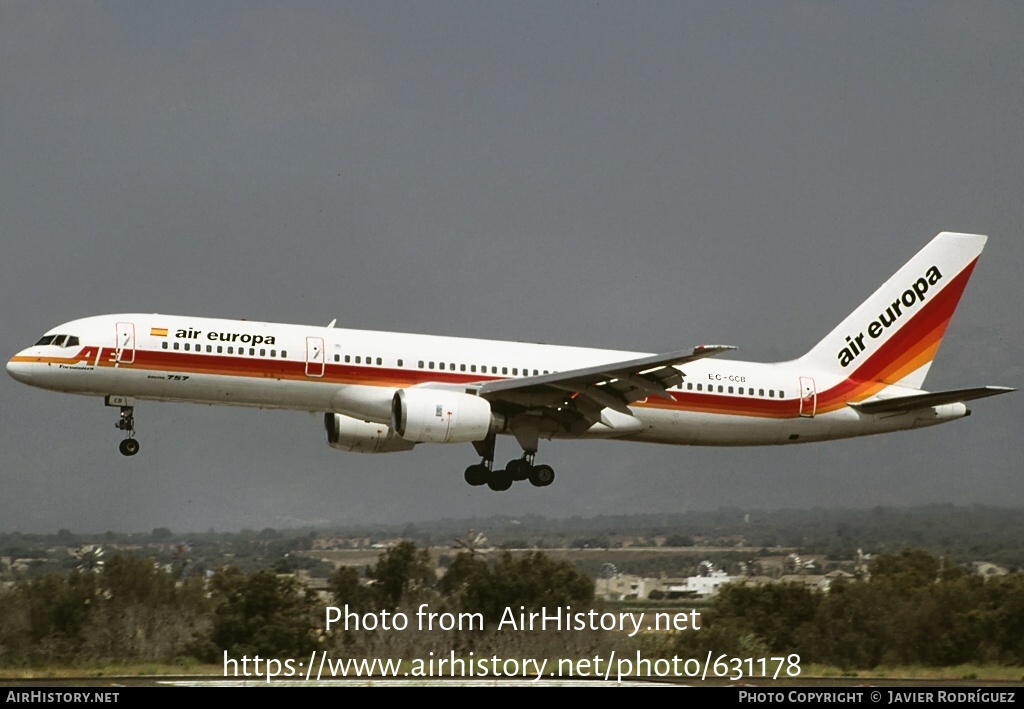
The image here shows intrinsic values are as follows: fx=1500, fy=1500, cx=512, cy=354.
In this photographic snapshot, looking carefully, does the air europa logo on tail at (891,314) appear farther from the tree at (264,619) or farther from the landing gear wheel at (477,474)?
Result: the tree at (264,619)

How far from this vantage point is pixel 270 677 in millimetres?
32500

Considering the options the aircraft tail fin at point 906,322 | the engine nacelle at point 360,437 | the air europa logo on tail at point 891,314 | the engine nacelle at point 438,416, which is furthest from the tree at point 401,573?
the air europa logo on tail at point 891,314

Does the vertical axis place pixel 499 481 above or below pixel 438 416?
below

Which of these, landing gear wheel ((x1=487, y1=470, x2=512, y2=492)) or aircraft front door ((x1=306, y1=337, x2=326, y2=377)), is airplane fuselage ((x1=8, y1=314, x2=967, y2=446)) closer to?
aircraft front door ((x1=306, y1=337, x2=326, y2=377))

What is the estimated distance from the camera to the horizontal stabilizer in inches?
1494

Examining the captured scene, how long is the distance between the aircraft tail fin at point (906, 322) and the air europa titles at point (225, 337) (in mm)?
15335

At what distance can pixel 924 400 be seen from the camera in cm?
4038

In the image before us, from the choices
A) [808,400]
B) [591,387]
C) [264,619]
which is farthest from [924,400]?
[264,619]

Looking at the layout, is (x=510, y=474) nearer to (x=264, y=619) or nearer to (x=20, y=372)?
(x=264, y=619)

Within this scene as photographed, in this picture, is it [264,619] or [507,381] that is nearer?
[507,381]

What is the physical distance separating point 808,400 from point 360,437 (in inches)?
490

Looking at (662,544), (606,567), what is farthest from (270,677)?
(662,544)

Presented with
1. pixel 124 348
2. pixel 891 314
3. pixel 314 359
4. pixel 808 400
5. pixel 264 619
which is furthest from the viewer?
pixel 891 314
